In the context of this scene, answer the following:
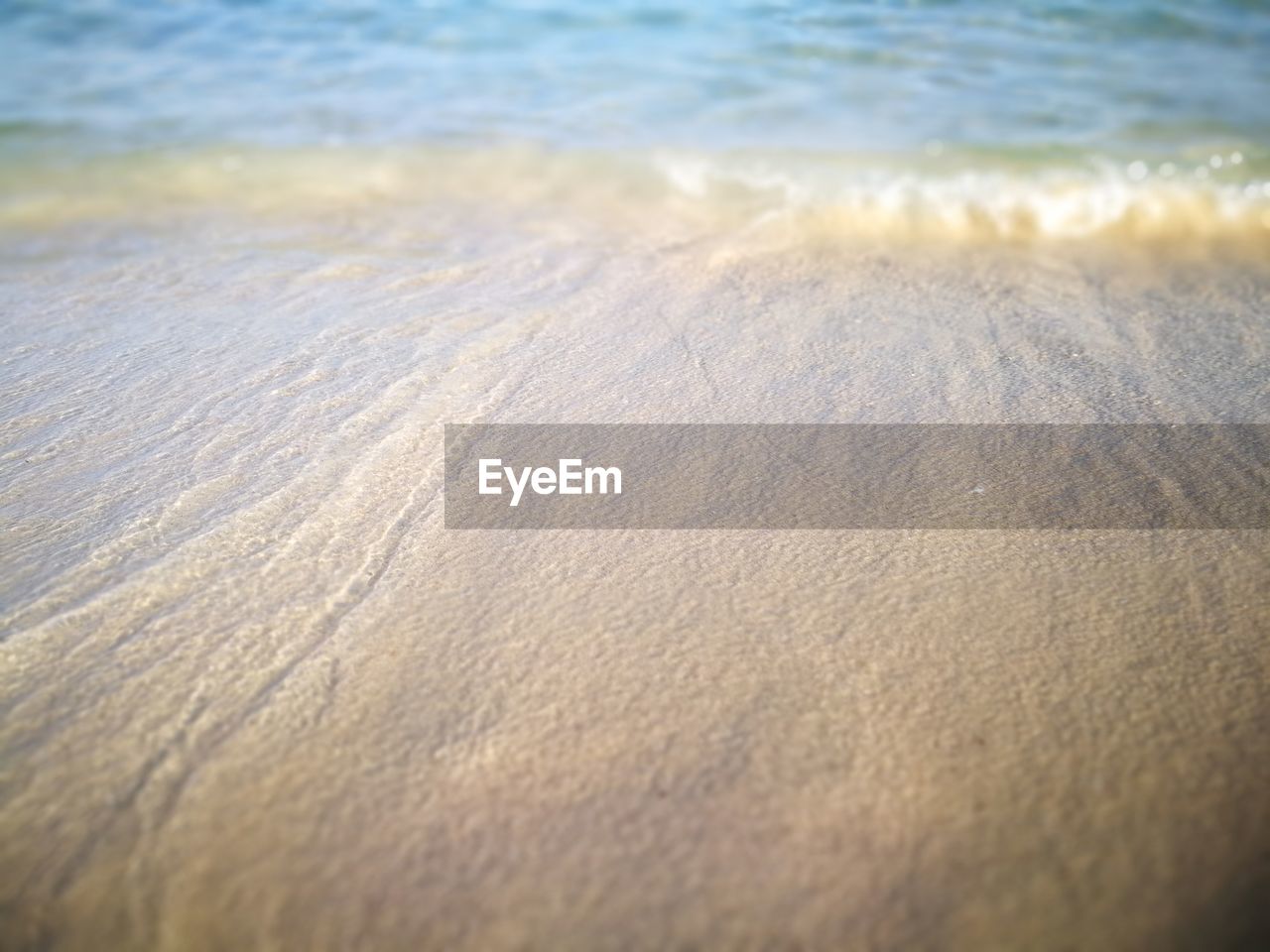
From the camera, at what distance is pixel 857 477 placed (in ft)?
6.88

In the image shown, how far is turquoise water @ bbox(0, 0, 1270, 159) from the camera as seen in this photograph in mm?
4906

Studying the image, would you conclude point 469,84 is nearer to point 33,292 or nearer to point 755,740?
point 33,292

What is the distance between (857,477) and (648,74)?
15.2 ft

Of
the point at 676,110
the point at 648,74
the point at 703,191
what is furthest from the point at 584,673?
the point at 648,74

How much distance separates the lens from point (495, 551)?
74.5 inches

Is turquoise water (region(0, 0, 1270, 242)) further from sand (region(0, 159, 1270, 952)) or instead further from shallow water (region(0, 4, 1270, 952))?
sand (region(0, 159, 1270, 952))

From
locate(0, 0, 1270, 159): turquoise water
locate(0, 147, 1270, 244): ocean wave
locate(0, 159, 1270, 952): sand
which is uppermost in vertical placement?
locate(0, 0, 1270, 159): turquoise water

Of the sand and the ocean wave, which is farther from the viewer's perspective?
the ocean wave

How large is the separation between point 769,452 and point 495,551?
0.72 metres

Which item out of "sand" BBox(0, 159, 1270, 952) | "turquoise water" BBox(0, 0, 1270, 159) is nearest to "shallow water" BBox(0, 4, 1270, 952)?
"sand" BBox(0, 159, 1270, 952)

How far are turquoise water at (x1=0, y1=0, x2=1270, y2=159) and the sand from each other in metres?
2.65

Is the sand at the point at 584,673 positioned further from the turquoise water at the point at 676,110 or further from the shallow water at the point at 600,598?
the turquoise water at the point at 676,110

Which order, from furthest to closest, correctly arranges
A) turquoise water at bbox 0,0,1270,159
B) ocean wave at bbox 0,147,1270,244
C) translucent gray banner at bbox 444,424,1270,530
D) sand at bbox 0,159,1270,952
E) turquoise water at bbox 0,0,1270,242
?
turquoise water at bbox 0,0,1270,159 < turquoise water at bbox 0,0,1270,242 < ocean wave at bbox 0,147,1270,244 < translucent gray banner at bbox 444,424,1270,530 < sand at bbox 0,159,1270,952

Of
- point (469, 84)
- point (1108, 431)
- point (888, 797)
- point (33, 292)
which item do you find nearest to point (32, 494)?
point (33, 292)
